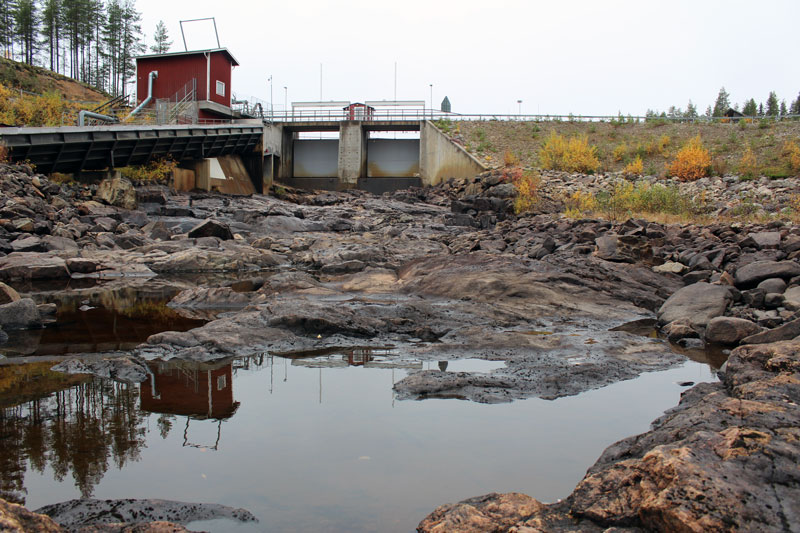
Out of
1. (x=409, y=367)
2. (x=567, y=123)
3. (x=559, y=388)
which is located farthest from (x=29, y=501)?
(x=567, y=123)

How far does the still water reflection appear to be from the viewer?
3.23 metres

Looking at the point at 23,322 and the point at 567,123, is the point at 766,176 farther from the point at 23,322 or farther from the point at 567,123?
the point at 23,322

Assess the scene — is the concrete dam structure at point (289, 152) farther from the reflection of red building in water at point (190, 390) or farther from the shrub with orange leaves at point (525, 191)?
the reflection of red building in water at point (190, 390)

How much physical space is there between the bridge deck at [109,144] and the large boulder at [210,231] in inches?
298

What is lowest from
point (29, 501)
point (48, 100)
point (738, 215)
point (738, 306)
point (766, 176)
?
point (29, 501)

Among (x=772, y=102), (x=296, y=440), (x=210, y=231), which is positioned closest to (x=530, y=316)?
(x=296, y=440)

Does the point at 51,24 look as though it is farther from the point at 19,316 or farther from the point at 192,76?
the point at 19,316

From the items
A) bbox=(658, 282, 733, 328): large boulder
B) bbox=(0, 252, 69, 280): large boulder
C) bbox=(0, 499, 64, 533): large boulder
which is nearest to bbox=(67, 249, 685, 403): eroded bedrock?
bbox=(658, 282, 733, 328): large boulder

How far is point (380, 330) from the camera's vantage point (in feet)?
24.1

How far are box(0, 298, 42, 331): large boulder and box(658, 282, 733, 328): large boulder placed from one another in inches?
317

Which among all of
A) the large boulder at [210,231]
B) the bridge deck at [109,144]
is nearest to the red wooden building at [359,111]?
the bridge deck at [109,144]

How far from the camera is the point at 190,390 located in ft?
16.5

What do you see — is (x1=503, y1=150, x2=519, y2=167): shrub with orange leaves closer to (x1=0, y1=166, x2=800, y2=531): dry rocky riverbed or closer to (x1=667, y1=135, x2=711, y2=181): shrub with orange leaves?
(x1=667, y1=135, x2=711, y2=181): shrub with orange leaves

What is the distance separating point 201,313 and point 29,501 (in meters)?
5.85
